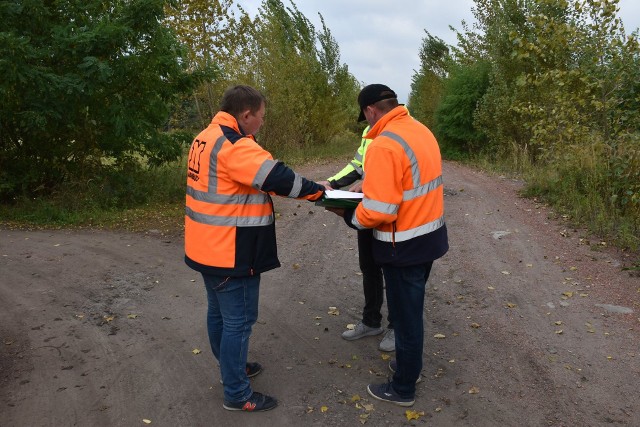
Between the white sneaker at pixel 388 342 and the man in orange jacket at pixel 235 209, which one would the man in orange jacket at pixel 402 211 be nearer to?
the man in orange jacket at pixel 235 209

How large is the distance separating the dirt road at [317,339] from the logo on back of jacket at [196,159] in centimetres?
163

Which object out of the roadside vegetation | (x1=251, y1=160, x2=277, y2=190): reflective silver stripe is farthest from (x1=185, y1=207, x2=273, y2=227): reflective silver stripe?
the roadside vegetation

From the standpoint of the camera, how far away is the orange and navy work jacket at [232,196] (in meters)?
3.23

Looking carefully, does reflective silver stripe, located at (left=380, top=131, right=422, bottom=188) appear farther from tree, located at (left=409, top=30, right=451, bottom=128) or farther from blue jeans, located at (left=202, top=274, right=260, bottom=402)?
tree, located at (left=409, top=30, right=451, bottom=128)

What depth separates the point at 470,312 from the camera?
5.46m

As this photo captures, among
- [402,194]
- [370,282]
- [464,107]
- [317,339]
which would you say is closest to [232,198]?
[402,194]

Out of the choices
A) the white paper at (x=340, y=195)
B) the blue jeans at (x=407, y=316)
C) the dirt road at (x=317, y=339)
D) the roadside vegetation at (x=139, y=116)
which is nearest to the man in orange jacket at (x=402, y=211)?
the blue jeans at (x=407, y=316)

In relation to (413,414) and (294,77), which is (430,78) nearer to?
(294,77)

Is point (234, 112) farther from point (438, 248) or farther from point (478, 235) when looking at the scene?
point (478, 235)

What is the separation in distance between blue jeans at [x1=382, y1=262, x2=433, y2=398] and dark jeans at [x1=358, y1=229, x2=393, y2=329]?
2.84 ft

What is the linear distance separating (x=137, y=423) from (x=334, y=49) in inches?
971

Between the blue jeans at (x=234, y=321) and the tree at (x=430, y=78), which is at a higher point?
the tree at (x=430, y=78)

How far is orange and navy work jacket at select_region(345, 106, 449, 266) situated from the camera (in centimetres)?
329

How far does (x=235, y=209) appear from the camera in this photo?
3350 mm
